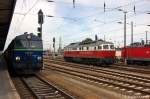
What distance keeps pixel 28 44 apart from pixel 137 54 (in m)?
19.3

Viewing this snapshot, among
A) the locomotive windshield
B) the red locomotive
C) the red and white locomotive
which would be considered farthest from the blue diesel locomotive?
the red locomotive

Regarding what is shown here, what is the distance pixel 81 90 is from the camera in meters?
15.9

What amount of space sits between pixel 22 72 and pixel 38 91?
7.51 m

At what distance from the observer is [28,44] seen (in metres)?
23.5

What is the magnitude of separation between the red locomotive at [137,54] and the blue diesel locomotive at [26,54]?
1718 centimetres

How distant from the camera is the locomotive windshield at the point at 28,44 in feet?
75.9

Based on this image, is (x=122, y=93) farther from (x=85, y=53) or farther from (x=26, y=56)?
(x=85, y=53)

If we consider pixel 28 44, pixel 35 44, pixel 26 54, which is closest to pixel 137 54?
pixel 35 44

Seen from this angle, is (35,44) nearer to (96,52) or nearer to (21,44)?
(21,44)

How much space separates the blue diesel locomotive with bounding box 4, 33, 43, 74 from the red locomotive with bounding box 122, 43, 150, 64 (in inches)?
677

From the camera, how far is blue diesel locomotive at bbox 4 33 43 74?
22.8 metres

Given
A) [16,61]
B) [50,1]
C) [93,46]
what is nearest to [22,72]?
[16,61]

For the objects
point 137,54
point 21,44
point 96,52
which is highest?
point 21,44

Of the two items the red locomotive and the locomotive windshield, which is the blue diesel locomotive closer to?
the locomotive windshield
